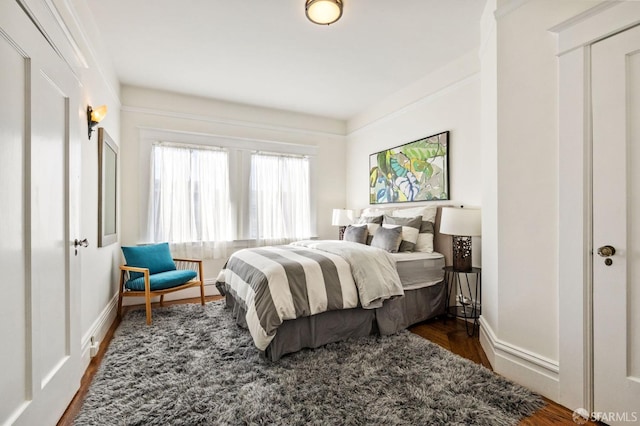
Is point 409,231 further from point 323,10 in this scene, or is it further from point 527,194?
point 323,10

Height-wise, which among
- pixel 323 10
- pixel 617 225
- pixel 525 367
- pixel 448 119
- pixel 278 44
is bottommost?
pixel 525 367

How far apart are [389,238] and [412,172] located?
3.56 ft

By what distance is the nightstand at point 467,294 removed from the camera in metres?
2.94

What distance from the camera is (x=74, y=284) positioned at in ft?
5.92

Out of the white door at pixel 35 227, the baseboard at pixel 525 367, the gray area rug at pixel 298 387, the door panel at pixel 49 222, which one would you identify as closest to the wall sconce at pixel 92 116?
the white door at pixel 35 227

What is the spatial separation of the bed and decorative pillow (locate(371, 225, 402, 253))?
16 centimetres

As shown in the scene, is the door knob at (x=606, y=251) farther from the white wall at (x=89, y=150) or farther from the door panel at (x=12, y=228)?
the white wall at (x=89, y=150)

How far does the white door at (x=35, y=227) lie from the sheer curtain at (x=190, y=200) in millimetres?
2329

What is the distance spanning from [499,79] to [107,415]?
324 centimetres

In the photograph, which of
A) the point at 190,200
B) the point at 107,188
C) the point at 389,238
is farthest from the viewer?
the point at 190,200

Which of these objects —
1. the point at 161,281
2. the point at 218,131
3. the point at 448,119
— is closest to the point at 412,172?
the point at 448,119

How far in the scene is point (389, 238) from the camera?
339cm

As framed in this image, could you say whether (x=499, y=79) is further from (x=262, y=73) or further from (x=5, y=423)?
(x=5, y=423)

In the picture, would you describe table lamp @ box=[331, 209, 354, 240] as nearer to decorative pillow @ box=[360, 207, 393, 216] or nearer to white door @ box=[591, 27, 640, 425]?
decorative pillow @ box=[360, 207, 393, 216]
